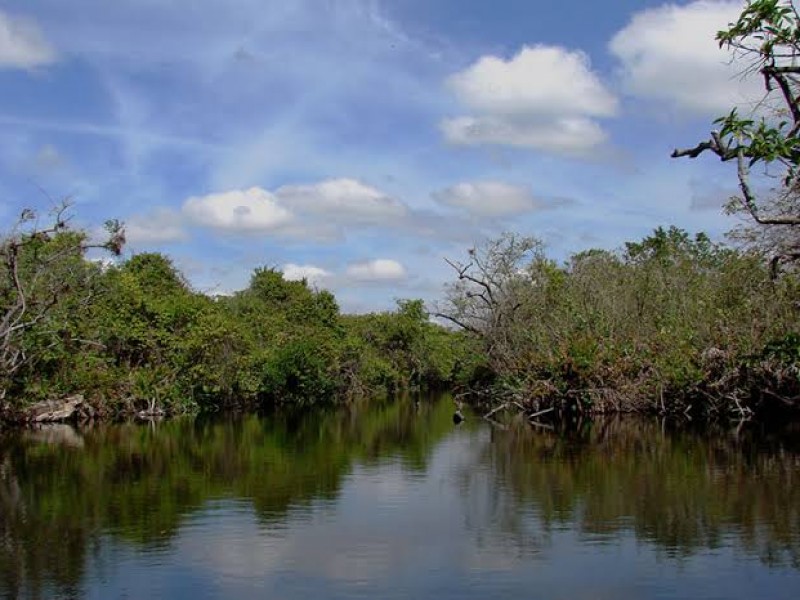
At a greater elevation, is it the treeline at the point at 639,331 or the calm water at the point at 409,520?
the treeline at the point at 639,331

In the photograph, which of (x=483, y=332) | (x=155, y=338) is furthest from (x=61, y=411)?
(x=483, y=332)

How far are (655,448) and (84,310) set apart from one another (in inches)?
796

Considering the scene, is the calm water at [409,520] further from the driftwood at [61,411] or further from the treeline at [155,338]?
the driftwood at [61,411]

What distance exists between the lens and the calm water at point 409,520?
9461mm

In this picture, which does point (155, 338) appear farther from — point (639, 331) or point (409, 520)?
point (409, 520)

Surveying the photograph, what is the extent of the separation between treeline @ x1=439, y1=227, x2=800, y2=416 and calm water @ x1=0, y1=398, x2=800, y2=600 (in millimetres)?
3333

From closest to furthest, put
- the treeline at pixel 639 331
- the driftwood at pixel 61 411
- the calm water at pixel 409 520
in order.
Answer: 1. the calm water at pixel 409 520
2. the treeline at pixel 639 331
3. the driftwood at pixel 61 411

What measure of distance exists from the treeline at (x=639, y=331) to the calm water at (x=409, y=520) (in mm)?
3333

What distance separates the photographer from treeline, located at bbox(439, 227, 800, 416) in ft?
82.2

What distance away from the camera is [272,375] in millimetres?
41562

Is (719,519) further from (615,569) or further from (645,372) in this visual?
(645,372)

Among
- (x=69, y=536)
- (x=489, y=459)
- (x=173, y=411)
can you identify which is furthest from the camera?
(x=173, y=411)

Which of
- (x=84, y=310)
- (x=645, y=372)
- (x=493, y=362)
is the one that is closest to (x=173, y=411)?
(x=84, y=310)

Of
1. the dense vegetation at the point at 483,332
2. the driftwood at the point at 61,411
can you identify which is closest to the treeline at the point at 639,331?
the dense vegetation at the point at 483,332
